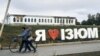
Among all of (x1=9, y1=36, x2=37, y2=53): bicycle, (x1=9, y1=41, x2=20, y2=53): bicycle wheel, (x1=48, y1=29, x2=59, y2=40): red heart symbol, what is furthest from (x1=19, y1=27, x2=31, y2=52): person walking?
(x1=48, y1=29, x2=59, y2=40): red heart symbol

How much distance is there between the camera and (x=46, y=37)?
35.0 m

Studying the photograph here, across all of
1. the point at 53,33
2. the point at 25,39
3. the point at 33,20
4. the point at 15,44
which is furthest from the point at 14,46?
the point at 33,20

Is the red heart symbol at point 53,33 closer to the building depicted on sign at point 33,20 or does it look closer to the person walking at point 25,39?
the person walking at point 25,39

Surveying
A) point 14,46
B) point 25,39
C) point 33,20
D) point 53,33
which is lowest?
point 33,20

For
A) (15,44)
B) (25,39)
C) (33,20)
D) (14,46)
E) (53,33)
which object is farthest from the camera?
(33,20)

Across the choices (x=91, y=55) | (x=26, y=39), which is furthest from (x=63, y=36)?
(x=91, y=55)

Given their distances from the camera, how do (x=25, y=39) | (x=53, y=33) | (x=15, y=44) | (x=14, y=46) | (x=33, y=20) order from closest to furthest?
(x=25, y=39) → (x=14, y=46) → (x=15, y=44) → (x=53, y=33) → (x=33, y=20)

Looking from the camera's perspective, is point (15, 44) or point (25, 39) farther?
point (15, 44)

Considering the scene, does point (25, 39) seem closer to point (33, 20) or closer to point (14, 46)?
point (14, 46)

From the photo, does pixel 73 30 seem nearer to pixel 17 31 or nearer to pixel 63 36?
pixel 63 36

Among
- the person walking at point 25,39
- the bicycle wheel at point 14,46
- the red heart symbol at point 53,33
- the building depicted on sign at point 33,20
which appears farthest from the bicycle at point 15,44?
the building depicted on sign at point 33,20

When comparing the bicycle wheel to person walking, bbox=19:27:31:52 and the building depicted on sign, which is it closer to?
person walking, bbox=19:27:31:52

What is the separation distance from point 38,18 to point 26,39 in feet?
160

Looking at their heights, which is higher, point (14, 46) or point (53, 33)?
point (14, 46)
